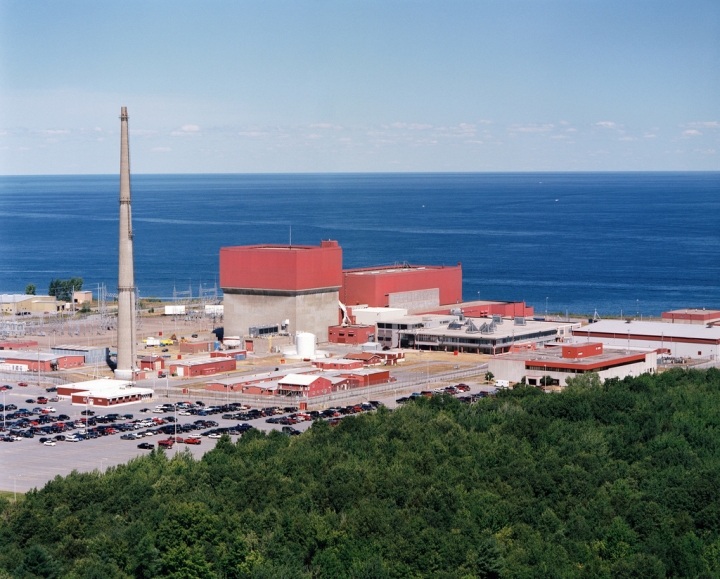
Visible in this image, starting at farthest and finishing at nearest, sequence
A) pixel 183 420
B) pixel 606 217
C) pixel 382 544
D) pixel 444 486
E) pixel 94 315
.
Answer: pixel 606 217, pixel 94 315, pixel 183 420, pixel 444 486, pixel 382 544

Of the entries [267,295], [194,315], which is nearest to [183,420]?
[267,295]

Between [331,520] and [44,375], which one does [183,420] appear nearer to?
[44,375]

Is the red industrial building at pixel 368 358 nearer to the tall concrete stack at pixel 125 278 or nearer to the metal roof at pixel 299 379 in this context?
the metal roof at pixel 299 379

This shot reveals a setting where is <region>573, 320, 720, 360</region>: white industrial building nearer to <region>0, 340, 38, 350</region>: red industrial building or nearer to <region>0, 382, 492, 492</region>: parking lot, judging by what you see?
<region>0, 382, 492, 492</region>: parking lot

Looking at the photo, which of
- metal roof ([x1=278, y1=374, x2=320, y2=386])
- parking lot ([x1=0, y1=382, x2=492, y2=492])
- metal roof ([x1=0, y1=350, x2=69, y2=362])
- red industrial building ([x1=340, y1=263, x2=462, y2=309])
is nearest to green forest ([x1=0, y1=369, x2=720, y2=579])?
parking lot ([x1=0, y1=382, x2=492, y2=492])

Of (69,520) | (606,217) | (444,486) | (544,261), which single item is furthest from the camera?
(606,217)

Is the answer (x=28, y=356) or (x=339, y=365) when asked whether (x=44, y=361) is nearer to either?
(x=28, y=356)
